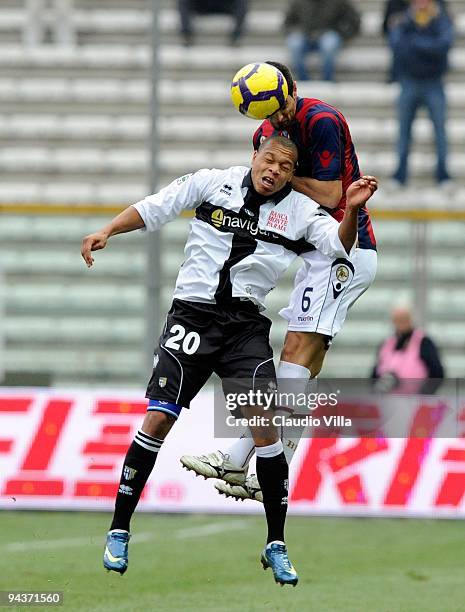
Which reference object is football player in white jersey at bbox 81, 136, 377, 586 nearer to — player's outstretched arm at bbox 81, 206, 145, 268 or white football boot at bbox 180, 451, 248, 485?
player's outstretched arm at bbox 81, 206, 145, 268

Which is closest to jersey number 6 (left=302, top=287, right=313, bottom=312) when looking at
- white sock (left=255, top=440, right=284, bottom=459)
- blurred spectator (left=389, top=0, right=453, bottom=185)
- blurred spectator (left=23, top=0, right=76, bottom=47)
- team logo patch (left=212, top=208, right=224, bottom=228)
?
team logo patch (left=212, top=208, right=224, bottom=228)

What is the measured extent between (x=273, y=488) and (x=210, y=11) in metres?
11.5

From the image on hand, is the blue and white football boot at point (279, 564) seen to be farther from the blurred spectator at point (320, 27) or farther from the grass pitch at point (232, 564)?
the blurred spectator at point (320, 27)

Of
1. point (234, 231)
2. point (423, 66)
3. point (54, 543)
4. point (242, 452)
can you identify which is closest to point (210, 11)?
point (423, 66)

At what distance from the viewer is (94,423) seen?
44.6 feet

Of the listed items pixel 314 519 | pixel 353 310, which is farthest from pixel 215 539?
pixel 353 310

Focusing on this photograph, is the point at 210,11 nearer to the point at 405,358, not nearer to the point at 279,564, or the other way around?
the point at 405,358

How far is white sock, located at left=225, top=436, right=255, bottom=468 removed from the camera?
878 cm

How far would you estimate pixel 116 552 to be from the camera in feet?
26.8

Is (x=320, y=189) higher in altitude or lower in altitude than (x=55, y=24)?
higher

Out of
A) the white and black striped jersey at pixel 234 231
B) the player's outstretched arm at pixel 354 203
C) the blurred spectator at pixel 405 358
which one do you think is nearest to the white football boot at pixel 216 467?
the white and black striped jersey at pixel 234 231

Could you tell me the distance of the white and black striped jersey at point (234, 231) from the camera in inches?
332

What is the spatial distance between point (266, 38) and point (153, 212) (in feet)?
36.4

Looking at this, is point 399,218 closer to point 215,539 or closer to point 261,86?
point 215,539
